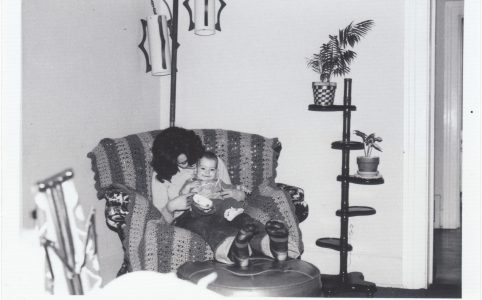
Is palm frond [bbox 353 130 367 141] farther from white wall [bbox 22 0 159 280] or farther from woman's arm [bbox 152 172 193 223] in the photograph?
white wall [bbox 22 0 159 280]

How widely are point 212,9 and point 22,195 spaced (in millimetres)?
1844

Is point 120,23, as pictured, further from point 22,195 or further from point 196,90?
point 22,195

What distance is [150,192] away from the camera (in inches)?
101

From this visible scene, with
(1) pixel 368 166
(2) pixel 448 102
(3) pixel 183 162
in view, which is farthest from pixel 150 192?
(2) pixel 448 102

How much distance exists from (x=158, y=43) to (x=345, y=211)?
1.37 metres

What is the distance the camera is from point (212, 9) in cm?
290

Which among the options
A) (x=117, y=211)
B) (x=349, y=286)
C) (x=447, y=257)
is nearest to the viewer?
(x=117, y=211)

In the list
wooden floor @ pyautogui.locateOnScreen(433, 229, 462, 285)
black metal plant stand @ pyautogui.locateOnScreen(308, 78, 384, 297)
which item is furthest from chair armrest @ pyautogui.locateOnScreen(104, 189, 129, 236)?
wooden floor @ pyautogui.locateOnScreen(433, 229, 462, 285)

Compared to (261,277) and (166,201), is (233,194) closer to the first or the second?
(166,201)

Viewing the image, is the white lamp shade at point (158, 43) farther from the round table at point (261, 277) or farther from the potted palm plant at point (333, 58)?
the round table at point (261, 277)

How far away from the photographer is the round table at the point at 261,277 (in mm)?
1610

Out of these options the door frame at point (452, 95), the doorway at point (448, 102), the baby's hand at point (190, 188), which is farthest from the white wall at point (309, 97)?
the door frame at point (452, 95)


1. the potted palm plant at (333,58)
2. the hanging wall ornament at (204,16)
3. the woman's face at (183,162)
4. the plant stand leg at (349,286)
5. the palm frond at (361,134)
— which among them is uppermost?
the hanging wall ornament at (204,16)

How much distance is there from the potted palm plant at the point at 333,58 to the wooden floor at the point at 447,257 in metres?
1.24
